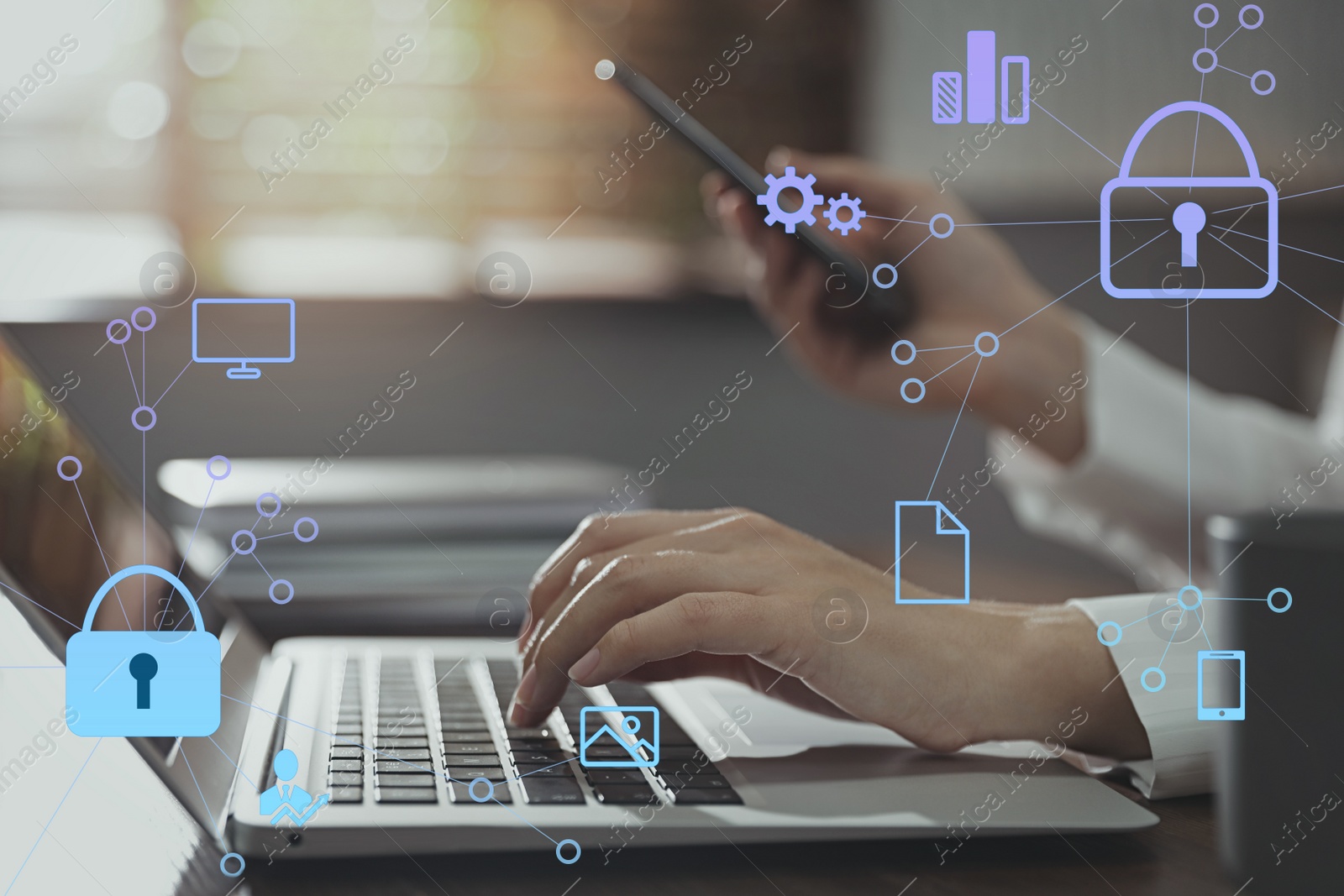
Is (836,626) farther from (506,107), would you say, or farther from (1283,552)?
(506,107)

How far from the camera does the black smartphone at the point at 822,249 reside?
0.36m

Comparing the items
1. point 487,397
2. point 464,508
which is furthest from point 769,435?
point 487,397

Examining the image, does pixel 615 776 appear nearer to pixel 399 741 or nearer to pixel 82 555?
pixel 399 741

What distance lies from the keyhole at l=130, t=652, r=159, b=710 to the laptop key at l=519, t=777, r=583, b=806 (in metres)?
0.10

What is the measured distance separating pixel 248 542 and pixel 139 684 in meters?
0.15

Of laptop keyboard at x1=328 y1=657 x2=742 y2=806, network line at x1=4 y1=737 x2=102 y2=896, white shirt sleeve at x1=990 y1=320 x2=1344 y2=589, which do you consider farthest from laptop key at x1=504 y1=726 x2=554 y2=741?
white shirt sleeve at x1=990 y1=320 x2=1344 y2=589

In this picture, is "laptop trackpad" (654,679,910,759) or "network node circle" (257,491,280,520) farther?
"network node circle" (257,491,280,520)

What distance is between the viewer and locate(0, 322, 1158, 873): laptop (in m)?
0.25

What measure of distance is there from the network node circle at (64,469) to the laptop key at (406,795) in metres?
0.14

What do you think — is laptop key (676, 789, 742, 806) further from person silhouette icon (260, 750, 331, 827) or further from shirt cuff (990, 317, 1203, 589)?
shirt cuff (990, 317, 1203, 589)

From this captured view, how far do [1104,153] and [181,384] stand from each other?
0.97 ft

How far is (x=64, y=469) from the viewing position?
0.31 meters

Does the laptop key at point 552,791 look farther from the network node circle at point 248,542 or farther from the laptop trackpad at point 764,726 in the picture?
the network node circle at point 248,542

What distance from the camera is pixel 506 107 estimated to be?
0.57 m
